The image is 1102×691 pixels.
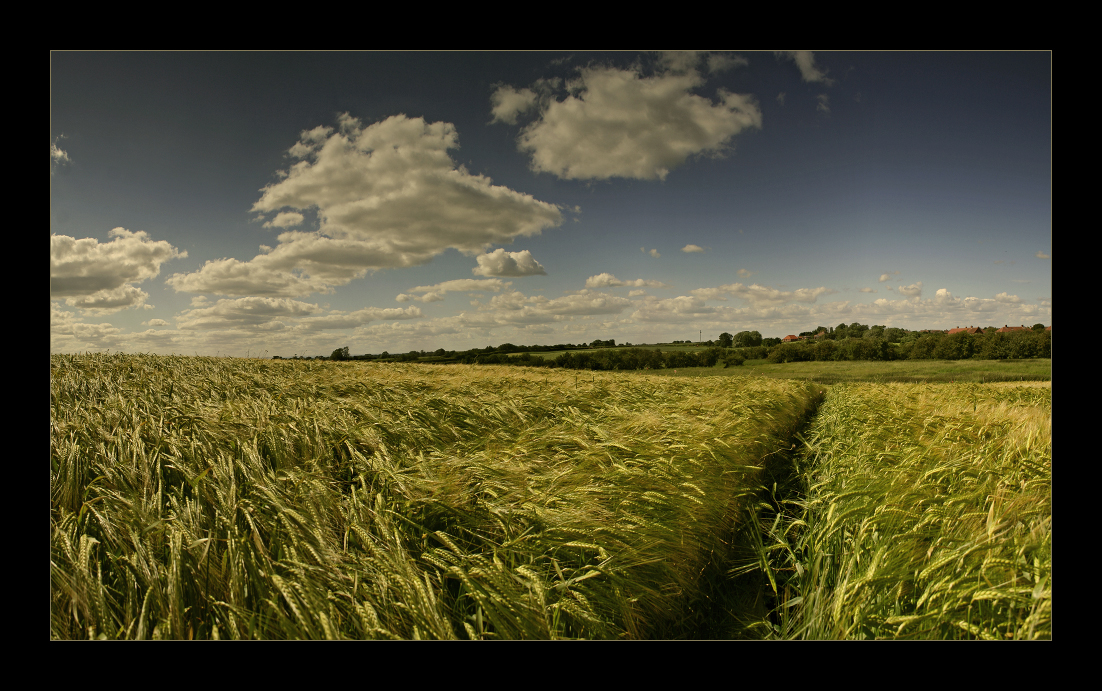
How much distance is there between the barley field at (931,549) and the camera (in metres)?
1.54

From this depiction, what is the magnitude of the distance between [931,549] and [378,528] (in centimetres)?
253

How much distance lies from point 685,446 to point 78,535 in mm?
3451

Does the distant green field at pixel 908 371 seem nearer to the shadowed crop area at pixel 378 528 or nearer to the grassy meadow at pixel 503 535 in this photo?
the grassy meadow at pixel 503 535

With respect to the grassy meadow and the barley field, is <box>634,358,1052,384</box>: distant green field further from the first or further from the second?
the grassy meadow

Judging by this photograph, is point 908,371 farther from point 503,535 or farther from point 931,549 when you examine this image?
point 503,535

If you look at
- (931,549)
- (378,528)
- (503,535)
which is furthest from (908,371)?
(378,528)

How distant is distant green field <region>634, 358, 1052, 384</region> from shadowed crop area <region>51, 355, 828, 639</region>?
10.8m

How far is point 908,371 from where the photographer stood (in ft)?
67.4

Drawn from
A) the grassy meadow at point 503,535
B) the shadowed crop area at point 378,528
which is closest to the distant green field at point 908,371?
the grassy meadow at point 503,535

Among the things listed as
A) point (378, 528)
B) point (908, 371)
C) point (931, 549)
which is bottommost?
point (908, 371)

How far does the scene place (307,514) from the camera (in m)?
1.74
